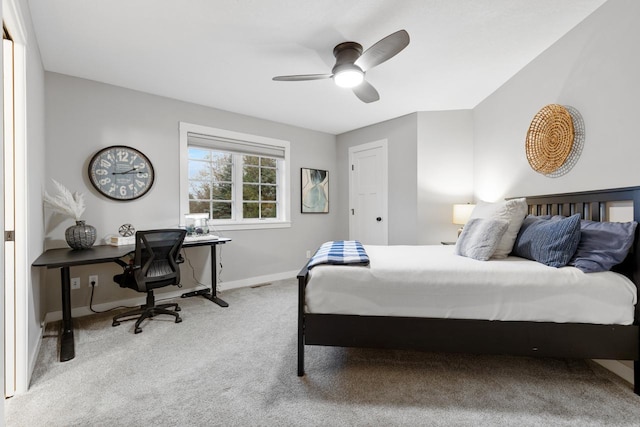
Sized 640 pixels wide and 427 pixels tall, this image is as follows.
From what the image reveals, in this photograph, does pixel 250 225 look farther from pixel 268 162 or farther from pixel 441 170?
pixel 441 170

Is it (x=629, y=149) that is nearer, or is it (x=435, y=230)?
(x=629, y=149)

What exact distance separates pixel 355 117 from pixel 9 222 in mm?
3790

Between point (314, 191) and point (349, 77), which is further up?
point (349, 77)

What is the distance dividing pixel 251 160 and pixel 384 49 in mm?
2666

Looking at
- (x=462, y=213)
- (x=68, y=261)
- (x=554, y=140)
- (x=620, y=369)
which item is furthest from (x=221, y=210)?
(x=620, y=369)

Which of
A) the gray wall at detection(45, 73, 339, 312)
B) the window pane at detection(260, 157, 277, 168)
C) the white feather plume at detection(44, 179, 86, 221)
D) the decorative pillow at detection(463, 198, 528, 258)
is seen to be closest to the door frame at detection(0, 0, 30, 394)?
the white feather plume at detection(44, 179, 86, 221)

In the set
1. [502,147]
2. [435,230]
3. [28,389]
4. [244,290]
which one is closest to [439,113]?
[502,147]

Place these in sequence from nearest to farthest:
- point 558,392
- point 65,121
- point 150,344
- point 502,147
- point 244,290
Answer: point 558,392, point 150,344, point 65,121, point 502,147, point 244,290

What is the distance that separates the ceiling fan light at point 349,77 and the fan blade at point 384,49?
6 centimetres

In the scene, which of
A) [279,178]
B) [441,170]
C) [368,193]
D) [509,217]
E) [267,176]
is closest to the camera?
[509,217]

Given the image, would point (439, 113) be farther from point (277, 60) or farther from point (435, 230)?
point (277, 60)

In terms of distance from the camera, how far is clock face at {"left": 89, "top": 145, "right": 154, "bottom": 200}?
9.87ft

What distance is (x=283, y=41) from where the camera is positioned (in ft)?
7.69

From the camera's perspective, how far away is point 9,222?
177 centimetres
